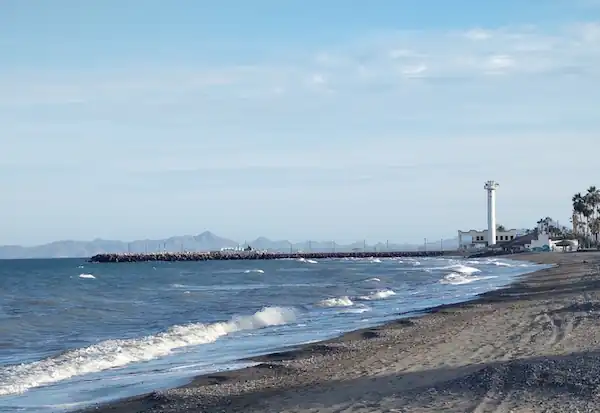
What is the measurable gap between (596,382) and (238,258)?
14276 cm

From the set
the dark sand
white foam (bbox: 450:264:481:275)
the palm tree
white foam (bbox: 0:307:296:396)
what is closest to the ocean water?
white foam (bbox: 0:307:296:396)

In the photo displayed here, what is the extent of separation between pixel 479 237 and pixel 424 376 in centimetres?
13773

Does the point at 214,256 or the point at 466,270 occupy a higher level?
the point at 214,256

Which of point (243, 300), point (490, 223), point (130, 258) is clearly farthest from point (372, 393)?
point (130, 258)

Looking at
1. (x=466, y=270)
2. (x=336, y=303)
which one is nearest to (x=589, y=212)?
(x=466, y=270)

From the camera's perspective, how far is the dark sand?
8930 mm

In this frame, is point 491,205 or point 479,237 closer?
point 491,205

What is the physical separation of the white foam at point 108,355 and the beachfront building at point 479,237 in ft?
407

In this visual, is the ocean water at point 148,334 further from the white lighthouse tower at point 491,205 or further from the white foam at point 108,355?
the white lighthouse tower at point 491,205

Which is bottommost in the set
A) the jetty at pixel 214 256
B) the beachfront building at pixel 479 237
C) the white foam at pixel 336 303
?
the white foam at pixel 336 303

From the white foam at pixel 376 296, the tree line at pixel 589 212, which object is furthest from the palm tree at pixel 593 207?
the white foam at pixel 376 296

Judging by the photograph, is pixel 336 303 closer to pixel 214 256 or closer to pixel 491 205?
pixel 491 205

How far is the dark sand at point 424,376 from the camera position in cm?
893

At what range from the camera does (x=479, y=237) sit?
145 meters
